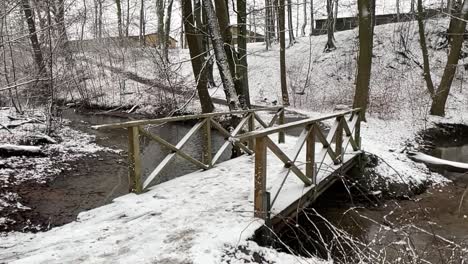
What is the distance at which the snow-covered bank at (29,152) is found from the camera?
6.20m

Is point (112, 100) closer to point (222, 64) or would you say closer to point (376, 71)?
point (222, 64)

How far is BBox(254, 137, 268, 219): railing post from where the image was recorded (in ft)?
13.0

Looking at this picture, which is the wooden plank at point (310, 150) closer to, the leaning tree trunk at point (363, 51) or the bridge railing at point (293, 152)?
the bridge railing at point (293, 152)

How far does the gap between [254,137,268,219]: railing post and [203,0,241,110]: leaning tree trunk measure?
3.94 metres

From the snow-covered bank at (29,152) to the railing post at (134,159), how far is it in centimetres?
179

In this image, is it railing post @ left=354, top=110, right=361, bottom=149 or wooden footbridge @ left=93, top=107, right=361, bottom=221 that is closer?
wooden footbridge @ left=93, top=107, right=361, bottom=221

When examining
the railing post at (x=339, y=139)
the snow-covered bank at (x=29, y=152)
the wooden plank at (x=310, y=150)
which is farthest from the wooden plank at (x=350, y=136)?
the snow-covered bank at (x=29, y=152)

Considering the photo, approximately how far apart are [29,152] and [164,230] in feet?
21.9

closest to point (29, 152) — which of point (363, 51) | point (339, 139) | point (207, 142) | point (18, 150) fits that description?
point (18, 150)

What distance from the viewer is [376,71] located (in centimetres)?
1883

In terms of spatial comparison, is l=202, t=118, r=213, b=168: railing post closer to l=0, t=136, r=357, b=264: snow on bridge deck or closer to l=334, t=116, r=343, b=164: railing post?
l=0, t=136, r=357, b=264: snow on bridge deck

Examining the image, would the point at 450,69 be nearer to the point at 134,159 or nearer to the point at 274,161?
the point at 274,161

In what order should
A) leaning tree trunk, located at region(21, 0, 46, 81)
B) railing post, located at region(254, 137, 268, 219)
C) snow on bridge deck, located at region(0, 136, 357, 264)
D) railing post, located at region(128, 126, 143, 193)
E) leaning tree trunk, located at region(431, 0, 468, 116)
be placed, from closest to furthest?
snow on bridge deck, located at region(0, 136, 357, 264), railing post, located at region(254, 137, 268, 219), railing post, located at region(128, 126, 143, 193), leaning tree trunk, located at region(21, 0, 46, 81), leaning tree trunk, located at region(431, 0, 468, 116)

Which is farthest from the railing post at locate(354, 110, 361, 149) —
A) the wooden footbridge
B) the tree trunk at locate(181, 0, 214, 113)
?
the tree trunk at locate(181, 0, 214, 113)
